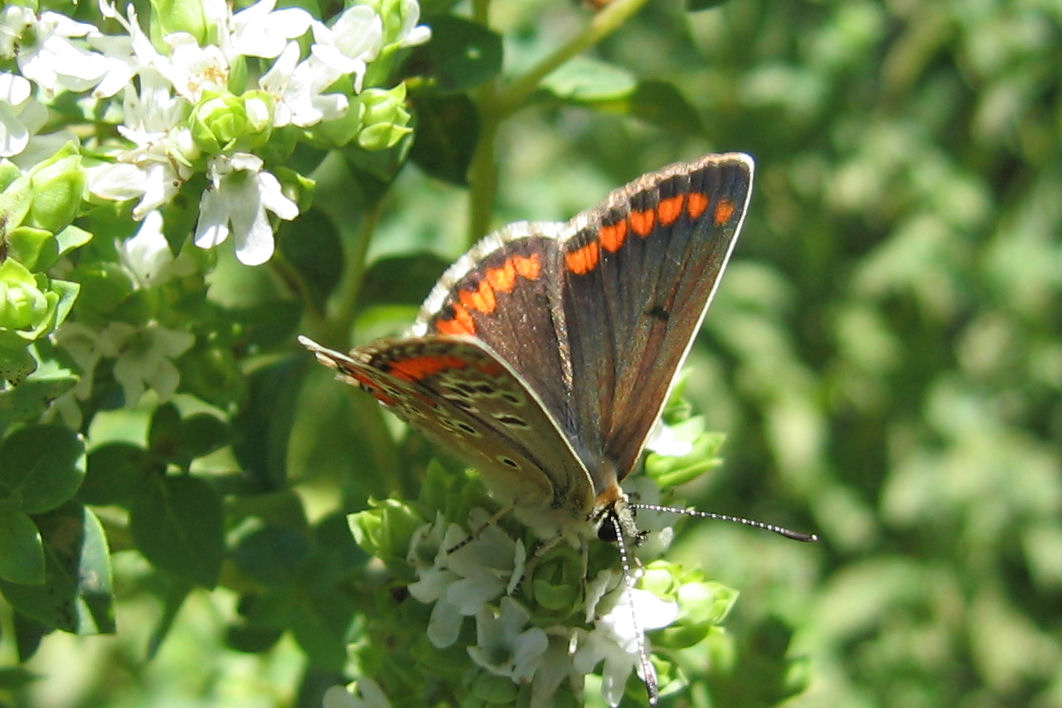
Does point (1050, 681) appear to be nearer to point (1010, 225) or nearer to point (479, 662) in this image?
point (1010, 225)

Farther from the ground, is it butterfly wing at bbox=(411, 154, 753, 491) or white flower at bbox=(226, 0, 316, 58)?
white flower at bbox=(226, 0, 316, 58)

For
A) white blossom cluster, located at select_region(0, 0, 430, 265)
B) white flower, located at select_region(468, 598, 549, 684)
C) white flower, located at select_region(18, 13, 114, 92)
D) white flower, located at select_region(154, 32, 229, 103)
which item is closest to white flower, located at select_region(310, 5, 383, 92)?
white blossom cluster, located at select_region(0, 0, 430, 265)

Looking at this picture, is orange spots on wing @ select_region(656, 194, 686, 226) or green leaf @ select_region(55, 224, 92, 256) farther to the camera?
orange spots on wing @ select_region(656, 194, 686, 226)

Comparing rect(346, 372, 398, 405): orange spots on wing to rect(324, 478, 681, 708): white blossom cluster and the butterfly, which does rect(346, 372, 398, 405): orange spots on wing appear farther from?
rect(324, 478, 681, 708): white blossom cluster

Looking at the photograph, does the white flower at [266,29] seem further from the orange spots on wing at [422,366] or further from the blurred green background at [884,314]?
the blurred green background at [884,314]

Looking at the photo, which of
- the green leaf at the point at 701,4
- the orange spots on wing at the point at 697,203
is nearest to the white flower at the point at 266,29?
the orange spots on wing at the point at 697,203

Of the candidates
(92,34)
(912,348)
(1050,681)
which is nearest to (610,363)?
(92,34)
